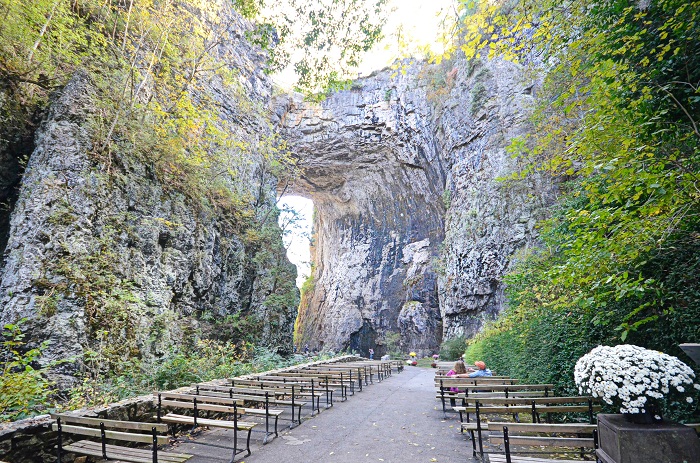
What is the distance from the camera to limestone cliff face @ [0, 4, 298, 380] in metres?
6.79

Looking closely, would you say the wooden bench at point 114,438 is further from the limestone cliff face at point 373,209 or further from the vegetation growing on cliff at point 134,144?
the limestone cliff face at point 373,209

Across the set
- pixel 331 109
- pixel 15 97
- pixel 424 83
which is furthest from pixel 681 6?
pixel 331 109

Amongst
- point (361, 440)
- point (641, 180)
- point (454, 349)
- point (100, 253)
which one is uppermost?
point (100, 253)

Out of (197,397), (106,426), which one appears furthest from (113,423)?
(197,397)

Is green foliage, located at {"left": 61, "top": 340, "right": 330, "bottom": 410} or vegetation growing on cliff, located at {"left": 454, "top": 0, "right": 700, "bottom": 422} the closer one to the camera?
vegetation growing on cliff, located at {"left": 454, "top": 0, "right": 700, "bottom": 422}

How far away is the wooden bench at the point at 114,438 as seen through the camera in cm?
305

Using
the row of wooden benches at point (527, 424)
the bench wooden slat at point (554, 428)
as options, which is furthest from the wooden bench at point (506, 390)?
the bench wooden slat at point (554, 428)

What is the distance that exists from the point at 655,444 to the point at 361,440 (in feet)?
10.8

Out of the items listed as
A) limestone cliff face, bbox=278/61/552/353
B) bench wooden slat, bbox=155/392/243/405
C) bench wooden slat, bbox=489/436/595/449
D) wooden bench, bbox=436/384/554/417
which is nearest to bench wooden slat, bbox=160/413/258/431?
bench wooden slat, bbox=155/392/243/405

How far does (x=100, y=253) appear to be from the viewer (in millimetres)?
7961

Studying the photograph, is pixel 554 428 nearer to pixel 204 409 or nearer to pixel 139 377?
pixel 204 409

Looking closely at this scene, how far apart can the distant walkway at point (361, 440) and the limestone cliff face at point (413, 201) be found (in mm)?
11723

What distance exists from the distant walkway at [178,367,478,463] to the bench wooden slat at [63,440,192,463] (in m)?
0.85

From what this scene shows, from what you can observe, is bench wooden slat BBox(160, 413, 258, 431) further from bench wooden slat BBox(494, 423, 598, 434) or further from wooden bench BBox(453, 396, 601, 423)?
bench wooden slat BBox(494, 423, 598, 434)
